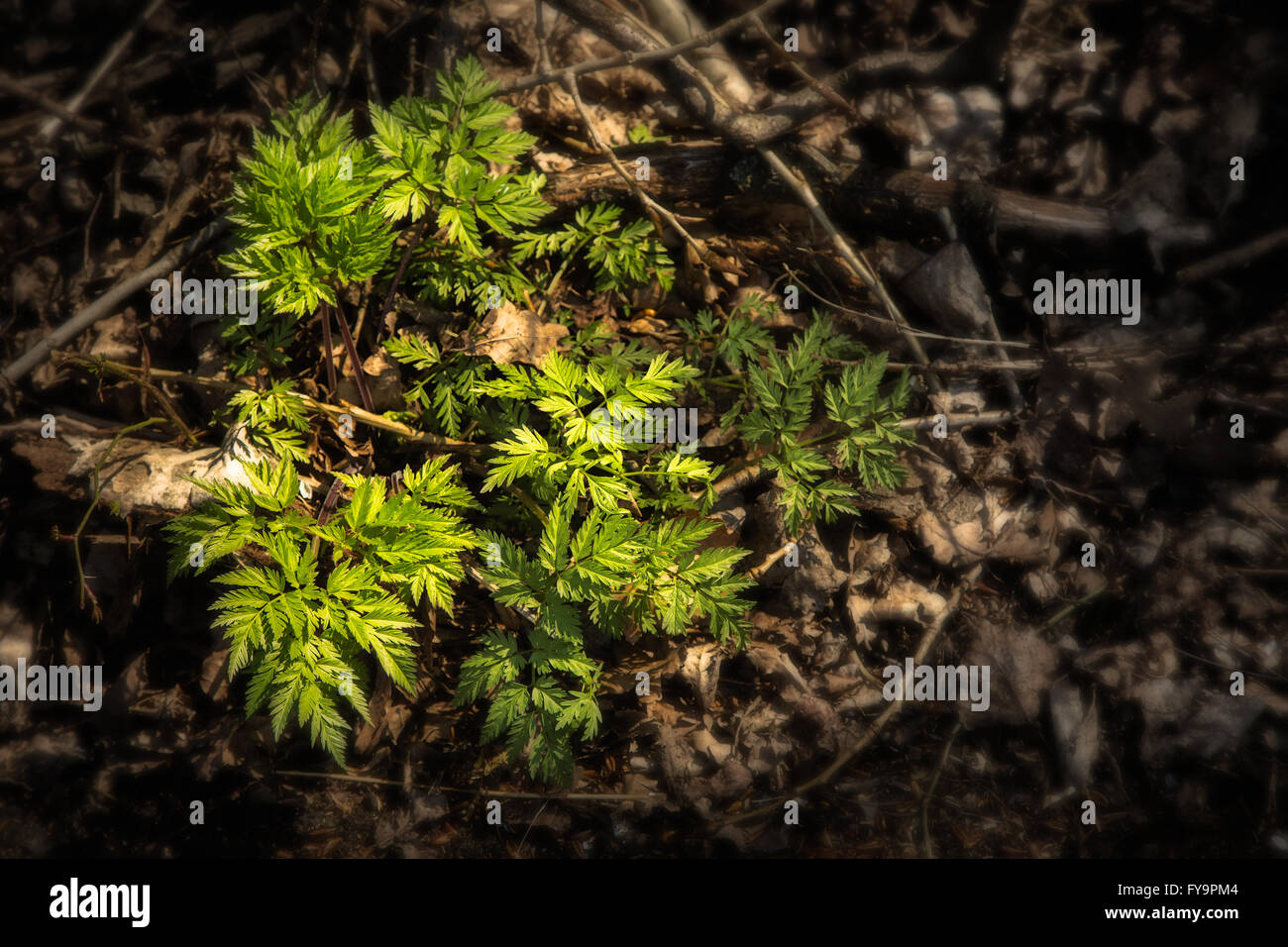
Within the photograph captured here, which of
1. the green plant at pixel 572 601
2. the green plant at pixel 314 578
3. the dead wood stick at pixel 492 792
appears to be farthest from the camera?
the dead wood stick at pixel 492 792

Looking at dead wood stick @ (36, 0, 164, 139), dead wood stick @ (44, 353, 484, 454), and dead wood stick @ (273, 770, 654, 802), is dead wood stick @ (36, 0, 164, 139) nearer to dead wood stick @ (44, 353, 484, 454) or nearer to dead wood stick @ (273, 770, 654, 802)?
dead wood stick @ (44, 353, 484, 454)

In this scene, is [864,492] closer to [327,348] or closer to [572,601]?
[572,601]

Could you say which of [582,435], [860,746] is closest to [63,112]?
[582,435]

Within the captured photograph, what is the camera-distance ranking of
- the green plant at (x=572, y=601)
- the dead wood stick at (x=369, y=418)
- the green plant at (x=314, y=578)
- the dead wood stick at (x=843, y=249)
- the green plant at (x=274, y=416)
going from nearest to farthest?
the green plant at (x=314, y=578) → the green plant at (x=572, y=601) → the green plant at (x=274, y=416) → the dead wood stick at (x=369, y=418) → the dead wood stick at (x=843, y=249)

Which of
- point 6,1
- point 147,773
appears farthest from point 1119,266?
point 6,1

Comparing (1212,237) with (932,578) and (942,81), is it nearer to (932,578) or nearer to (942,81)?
(942,81)

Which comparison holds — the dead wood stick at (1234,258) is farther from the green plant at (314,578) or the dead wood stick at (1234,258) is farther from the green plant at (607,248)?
the green plant at (314,578)

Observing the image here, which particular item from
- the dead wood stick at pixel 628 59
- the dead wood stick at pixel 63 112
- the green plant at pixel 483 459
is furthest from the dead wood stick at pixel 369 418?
the dead wood stick at pixel 628 59
